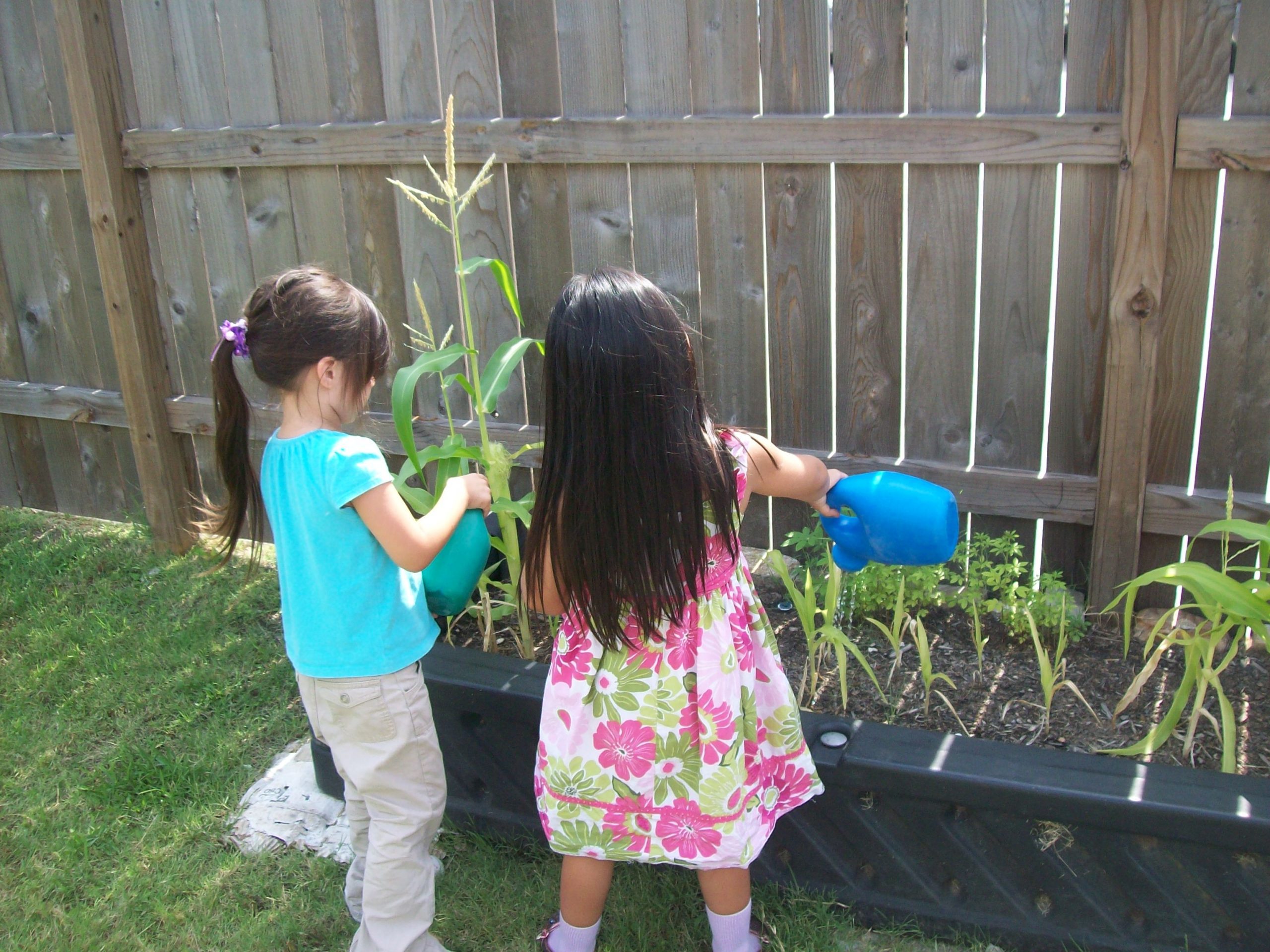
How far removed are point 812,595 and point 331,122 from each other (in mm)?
1951

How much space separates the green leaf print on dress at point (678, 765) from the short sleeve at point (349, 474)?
1.94ft

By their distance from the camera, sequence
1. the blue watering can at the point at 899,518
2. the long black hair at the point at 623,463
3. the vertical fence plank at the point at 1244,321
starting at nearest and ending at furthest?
the long black hair at the point at 623,463, the blue watering can at the point at 899,518, the vertical fence plank at the point at 1244,321

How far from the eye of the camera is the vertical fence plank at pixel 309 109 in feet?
9.82

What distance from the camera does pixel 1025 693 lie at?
6.95ft

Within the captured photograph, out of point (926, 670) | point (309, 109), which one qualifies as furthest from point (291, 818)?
point (309, 109)

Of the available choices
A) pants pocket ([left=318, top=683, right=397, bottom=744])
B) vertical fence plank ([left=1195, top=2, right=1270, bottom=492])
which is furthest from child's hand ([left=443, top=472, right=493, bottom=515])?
vertical fence plank ([left=1195, top=2, right=1270, bottom=492])

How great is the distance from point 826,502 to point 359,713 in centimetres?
90

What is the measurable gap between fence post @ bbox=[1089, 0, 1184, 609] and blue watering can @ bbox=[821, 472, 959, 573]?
0.64 m

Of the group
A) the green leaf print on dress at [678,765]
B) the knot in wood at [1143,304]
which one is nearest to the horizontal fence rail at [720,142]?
the knot in wood at [1143,304]

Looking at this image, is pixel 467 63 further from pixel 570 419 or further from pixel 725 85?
pixel 570 419

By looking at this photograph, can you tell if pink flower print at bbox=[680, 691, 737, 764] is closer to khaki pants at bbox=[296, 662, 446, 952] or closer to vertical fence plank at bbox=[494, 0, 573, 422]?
khaki pants at bbox=[296, 662, 446, 952]

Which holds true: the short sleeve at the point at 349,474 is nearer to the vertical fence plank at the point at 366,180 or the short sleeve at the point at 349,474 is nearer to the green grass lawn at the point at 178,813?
the green grass lawn at the point at 178,813

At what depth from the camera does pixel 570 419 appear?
1.54 m

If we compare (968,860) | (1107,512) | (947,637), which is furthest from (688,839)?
(1107,512)
